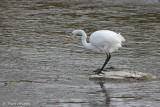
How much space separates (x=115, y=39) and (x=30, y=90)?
305 centimetres

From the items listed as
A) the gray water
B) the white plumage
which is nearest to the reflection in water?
the gray water

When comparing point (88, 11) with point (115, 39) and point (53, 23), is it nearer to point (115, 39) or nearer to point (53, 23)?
point (53, 23)

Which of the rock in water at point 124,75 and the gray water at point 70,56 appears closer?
the gray water at point 70,56

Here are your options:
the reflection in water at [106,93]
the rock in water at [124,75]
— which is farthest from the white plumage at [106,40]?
the reflection in water at [106,93]

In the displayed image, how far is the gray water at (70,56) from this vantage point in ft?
33.4

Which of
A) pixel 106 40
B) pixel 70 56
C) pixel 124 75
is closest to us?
pixel 124 75

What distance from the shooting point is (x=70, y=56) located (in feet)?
48.0

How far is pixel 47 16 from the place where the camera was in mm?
23141

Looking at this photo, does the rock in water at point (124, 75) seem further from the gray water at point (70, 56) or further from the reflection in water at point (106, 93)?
the reflection in water at point (106, 93)

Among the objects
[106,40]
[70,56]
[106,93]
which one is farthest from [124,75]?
[70,56]

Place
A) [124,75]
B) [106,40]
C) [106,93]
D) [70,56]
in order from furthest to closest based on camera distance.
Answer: [70,56] → [106,40] → [124,75] → [106,93]

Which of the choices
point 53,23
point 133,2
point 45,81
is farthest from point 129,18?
point 45,81

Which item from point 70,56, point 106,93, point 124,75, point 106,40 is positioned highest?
point 106,40

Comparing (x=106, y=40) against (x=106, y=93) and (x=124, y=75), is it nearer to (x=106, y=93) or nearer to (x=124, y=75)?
(x=124, y=75)
